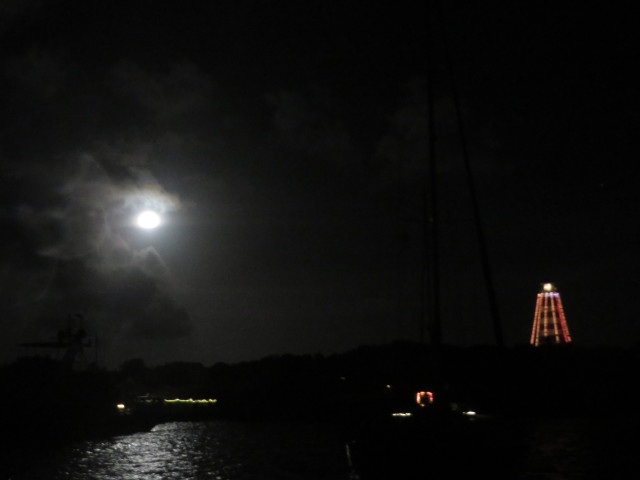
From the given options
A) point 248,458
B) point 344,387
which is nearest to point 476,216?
point 248,458

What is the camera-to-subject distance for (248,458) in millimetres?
56688

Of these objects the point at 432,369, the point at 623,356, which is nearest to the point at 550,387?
the point at 623,356

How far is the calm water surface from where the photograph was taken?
147ft

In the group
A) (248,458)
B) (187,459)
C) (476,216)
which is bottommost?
(248,458)

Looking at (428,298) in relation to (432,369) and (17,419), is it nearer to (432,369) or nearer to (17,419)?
(432,369)

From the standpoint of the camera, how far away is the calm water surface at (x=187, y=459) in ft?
147

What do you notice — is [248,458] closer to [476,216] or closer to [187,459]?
[187,459]

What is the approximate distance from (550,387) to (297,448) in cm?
7637

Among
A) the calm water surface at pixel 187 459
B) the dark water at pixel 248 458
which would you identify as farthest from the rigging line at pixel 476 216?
the calm water surface at pixel 187 459

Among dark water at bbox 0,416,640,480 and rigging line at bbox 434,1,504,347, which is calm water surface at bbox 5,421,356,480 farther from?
rigging line at bbox 434,1,504,347

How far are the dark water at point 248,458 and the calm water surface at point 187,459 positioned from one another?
0.21 ft

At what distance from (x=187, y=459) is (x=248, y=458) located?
17.1 ft

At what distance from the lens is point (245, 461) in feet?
178

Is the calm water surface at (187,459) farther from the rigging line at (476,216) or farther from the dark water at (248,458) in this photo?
the rigging line at (476,216)
